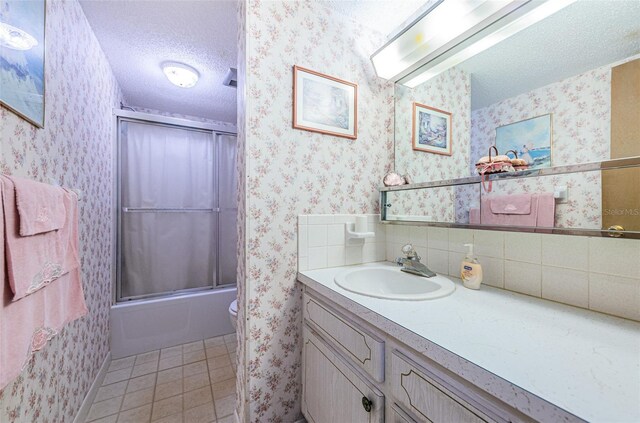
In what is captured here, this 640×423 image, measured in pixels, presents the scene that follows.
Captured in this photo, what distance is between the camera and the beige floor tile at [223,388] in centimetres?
154

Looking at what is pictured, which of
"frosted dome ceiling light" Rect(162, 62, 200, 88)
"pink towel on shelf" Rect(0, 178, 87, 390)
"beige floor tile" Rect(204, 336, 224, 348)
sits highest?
"frosted dome ceiling light" Rect(162, 62, 200, 88)

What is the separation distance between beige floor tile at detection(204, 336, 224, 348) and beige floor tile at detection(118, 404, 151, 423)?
690 millimetres

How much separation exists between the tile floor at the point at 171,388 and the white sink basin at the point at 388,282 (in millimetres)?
1045

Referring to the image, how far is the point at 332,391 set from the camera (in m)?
0.97

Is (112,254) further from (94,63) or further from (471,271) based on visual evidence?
(471,271)

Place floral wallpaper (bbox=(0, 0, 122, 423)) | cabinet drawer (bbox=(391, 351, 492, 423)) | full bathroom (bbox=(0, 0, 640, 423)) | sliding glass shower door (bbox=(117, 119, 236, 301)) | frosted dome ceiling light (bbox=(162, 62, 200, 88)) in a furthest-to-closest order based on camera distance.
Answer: sliding glass shower door (bbox=(117, 119, 236, 301))
frosted dome ceiling light (bbox=(162, 62, 200, 88))
floral wallpaper (bbox=(0, 0, 122, 423))
full bathroom (bbox=(0, 0, 640, 423))
cabinet drawer (bbox=(391, 351, 492, 423))

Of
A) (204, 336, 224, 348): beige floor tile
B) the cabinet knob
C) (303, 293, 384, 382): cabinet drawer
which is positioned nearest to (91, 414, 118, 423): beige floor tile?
(204, 336, 224, 348): beige floor tile

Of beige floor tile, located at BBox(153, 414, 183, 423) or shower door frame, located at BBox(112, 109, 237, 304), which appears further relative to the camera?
shower door frame, located at BBox(112, 109, 237, 304)

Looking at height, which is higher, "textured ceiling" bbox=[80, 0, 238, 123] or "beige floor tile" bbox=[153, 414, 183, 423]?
"textured ceiling" bbox=[80, 0, 238, 123]

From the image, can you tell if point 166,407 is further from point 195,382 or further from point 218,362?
point 218,362

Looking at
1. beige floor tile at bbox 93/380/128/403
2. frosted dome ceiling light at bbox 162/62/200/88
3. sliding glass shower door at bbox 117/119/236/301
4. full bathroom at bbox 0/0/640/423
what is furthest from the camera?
sliding glass shower door at bbox 117/119/236/301

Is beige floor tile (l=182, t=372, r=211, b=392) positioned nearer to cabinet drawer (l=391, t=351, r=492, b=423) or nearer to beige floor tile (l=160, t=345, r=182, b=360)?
beige floor tile (l=160, t=345, r=182, b=360)

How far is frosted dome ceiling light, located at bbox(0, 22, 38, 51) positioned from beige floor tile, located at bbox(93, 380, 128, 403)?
182 centimetres

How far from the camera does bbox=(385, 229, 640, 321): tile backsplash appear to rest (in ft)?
2.34
